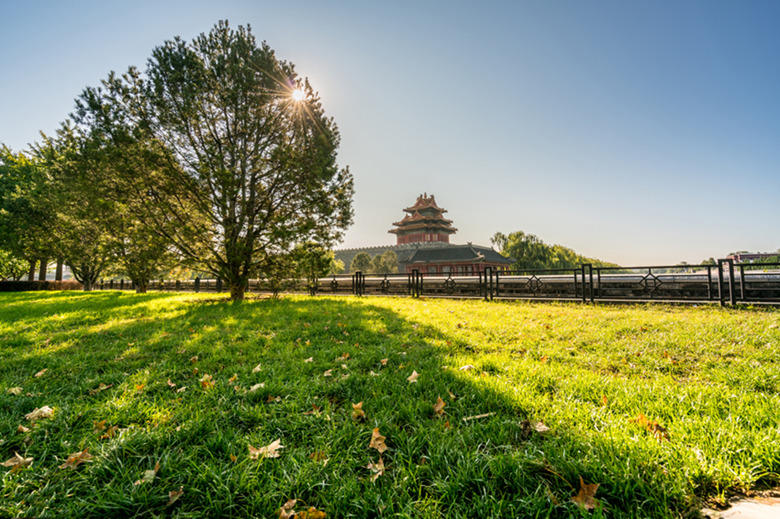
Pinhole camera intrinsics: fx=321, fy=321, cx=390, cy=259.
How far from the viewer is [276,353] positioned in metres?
4.20

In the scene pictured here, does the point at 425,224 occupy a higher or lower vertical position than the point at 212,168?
higher

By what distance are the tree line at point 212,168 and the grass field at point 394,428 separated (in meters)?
7.41

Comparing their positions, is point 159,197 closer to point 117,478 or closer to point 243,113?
point 243,113

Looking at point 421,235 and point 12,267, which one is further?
point 421,235

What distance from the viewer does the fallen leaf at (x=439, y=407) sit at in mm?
2395

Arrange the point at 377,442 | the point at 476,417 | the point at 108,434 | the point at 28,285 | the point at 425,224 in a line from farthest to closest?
1. the point at 425,224
2. the point at 28,285
3. the point at 476,417
4. the point at 108,434
5. the point at 377,442

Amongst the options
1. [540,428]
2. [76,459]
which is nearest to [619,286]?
[540,428]

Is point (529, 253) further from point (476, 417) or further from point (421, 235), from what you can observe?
point (476, 417)

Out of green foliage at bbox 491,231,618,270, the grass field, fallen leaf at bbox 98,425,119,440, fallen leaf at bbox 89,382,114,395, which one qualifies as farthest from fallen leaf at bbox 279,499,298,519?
green foliage at bbox 491,231,618,270

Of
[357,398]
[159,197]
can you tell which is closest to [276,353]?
[357,398]

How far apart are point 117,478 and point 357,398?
5.07ft

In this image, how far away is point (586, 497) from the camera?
1.46 m

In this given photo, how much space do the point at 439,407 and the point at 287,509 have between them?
4.20 feet

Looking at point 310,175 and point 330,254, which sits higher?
point 310,175
